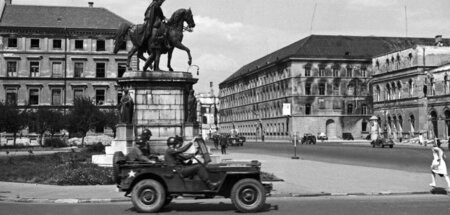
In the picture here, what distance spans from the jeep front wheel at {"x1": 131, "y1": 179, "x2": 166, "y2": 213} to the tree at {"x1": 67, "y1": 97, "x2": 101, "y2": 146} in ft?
168

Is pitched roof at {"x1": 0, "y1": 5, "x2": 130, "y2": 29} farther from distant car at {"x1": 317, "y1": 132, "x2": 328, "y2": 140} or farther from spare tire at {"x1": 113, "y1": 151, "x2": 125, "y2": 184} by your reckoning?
spare tire at {"x1": 113, "y1": 151, "x2": 125, "y2": 184}

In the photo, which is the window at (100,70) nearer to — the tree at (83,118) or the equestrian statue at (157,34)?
the tree at (83,118)

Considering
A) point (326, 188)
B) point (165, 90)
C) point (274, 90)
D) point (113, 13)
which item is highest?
point (113, 13)

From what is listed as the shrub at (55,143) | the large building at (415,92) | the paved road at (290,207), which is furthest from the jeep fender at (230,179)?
the large building at (415,92)

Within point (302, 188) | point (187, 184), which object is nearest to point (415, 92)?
point (302, 188)

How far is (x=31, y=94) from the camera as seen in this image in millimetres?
78688

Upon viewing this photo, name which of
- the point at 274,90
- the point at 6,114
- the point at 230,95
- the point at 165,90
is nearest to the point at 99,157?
the point at 165,90

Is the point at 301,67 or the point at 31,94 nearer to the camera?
the point at 31,94

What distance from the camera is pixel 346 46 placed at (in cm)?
10525

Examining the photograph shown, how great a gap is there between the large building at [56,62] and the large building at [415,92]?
43.7 metres

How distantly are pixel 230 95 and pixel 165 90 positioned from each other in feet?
413

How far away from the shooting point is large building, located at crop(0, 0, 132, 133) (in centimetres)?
7794

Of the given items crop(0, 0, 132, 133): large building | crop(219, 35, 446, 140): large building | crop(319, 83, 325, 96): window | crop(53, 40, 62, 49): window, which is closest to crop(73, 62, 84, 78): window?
crop(0, 0, 132, 133): large building

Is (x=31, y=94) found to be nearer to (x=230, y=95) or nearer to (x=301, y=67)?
(x=301, y=67)
